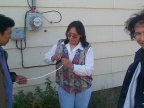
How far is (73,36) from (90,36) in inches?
55.8

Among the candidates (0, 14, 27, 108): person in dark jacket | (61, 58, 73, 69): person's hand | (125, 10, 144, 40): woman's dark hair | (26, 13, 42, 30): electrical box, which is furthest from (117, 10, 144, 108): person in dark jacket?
(26, 13, 42, 30): electrical box

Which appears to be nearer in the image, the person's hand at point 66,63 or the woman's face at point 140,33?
the woman's face at point 140,33

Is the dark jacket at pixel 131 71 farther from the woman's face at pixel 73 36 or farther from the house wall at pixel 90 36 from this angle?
the house wall at pixel 90 36

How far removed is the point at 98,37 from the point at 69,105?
1.84 metres

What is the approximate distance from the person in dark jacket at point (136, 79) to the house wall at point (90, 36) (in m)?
1.83

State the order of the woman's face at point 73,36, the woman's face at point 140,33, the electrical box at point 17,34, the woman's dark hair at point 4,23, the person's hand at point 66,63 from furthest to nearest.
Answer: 1. the electrical box at point 17,34
2. the woman's face at point 73,36
3. the person's hand at point 66,63
4. the woman's dark hair at point 4,23
5. the woman's face at point 140,33

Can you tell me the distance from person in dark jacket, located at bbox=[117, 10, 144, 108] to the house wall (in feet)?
5.99

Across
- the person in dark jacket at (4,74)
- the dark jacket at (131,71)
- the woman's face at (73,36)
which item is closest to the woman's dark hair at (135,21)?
the dark jacket at (131,71)

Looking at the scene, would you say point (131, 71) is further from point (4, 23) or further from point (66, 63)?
point (4, 23)

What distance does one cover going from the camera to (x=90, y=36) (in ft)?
13.4

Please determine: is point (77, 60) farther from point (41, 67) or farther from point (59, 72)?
point (41, 67)

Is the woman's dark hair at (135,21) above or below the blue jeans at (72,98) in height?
above

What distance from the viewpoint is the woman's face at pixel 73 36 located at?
2.70 metres

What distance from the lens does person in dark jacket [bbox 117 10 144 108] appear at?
188cm
